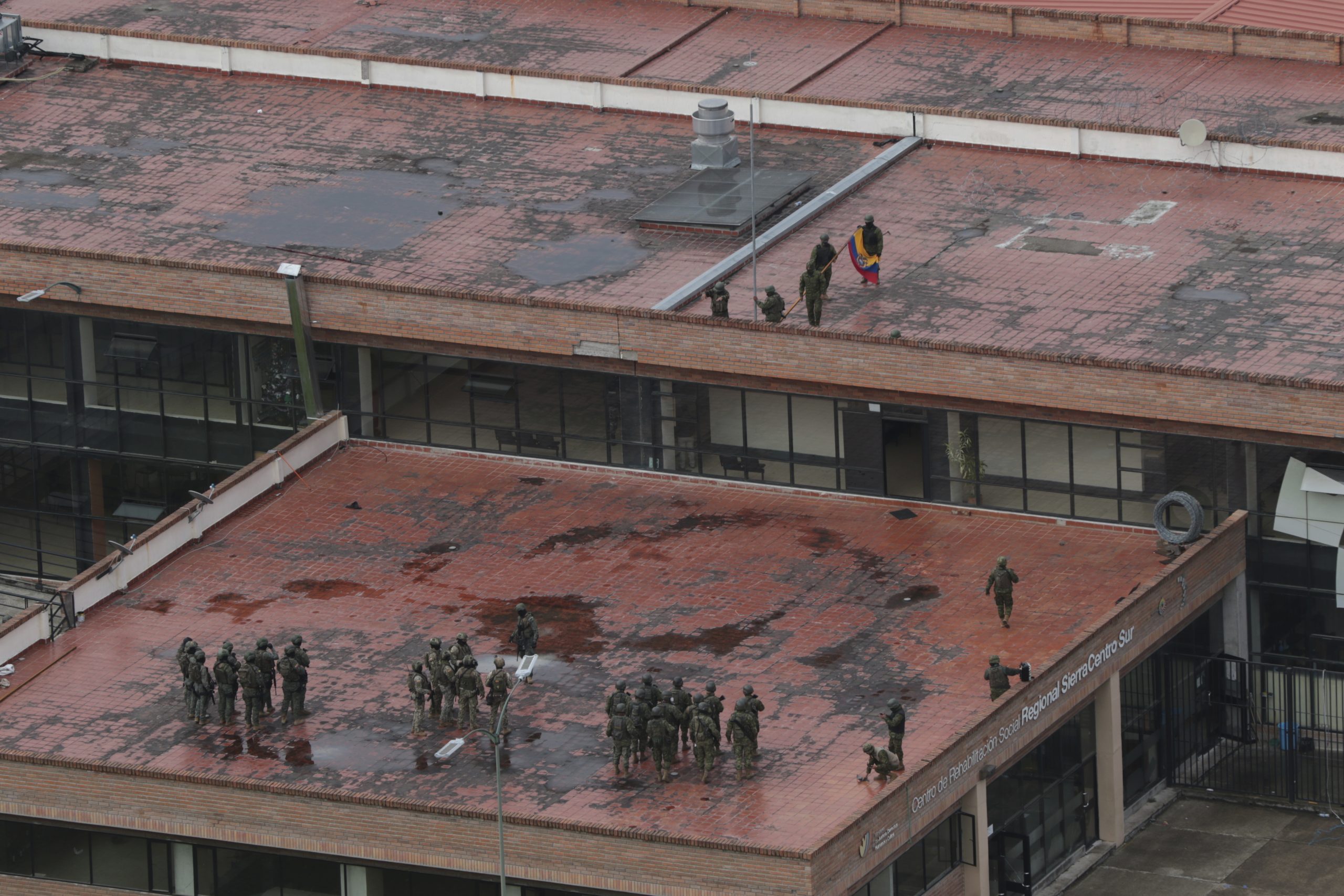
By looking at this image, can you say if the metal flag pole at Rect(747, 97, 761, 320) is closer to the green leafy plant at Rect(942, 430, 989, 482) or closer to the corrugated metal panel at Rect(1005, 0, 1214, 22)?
the green leafy plant at Rect(942, 430, 989, 482)

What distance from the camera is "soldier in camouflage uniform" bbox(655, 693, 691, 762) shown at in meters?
55.5

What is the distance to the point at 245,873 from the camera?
57.8 m

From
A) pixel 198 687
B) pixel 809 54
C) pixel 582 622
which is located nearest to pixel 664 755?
pixel 582 622

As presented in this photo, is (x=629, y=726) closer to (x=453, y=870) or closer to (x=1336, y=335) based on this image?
(x=453, y=870)

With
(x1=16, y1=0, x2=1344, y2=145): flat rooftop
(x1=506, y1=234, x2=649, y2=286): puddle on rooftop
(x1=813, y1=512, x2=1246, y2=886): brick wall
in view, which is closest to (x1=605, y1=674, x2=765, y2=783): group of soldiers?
(x1=813, y1=512, x2=1246, y2=886): brick wall

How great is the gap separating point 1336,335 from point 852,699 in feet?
45.2

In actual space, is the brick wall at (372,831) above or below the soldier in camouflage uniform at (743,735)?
below

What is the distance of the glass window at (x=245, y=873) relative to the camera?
189 ft

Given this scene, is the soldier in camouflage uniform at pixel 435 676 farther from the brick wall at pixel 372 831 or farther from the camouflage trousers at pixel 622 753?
the camouflage trousers at pixel 622 753

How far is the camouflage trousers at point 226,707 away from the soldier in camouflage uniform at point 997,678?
558 inches

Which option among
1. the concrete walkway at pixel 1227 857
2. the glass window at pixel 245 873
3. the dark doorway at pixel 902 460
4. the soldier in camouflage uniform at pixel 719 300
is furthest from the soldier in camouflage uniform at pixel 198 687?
the concrete walkway at pixel 1227 857

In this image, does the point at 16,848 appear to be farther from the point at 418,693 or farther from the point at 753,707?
the point at 753,707

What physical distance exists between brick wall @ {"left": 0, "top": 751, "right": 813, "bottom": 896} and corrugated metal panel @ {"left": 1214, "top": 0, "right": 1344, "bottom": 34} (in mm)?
37269

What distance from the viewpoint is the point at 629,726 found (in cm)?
5566
